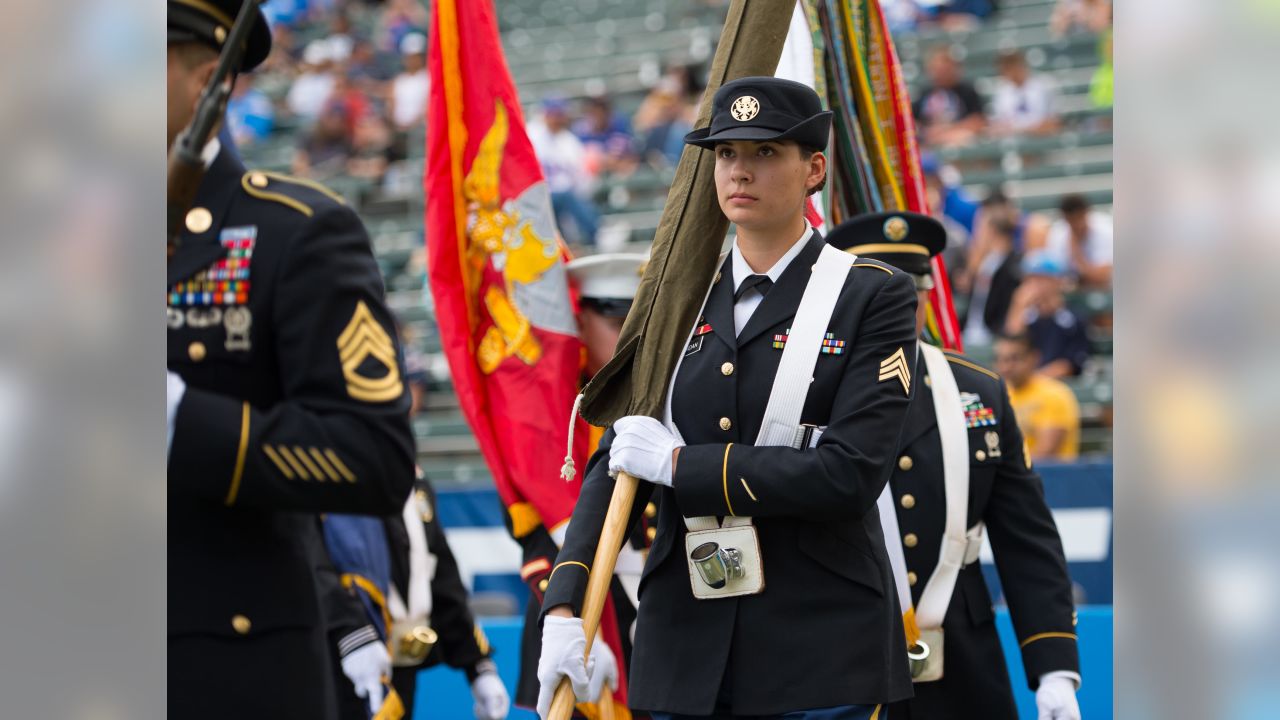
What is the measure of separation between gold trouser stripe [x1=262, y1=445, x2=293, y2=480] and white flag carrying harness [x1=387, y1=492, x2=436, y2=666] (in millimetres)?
2619

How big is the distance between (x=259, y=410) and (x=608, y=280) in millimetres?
2245

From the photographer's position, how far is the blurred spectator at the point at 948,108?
13148mm

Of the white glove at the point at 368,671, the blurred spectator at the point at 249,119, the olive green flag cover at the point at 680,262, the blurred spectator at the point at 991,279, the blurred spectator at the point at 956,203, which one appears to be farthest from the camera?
the blurred spectator at the point at 249,119

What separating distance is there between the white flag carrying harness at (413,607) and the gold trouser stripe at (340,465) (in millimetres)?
2573

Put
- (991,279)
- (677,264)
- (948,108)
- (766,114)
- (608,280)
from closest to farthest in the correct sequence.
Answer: (766,114) → (677,264) → (608,280) → (991,279) → (948,108)

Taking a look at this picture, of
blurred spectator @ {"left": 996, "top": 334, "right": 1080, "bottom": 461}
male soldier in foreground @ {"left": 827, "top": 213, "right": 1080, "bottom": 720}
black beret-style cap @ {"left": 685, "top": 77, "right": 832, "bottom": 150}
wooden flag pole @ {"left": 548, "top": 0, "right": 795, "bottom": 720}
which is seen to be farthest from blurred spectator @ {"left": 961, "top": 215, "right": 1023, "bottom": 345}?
black beret-style cap @ {"left": 685, "top": 77, "right": 832, "bottom": 150}

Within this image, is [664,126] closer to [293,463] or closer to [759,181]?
[759,181]

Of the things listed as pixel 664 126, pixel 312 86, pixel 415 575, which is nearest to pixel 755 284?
pixel 415 575

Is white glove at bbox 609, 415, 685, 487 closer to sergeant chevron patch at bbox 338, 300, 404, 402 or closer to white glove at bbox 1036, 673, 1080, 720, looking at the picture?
sergeant chevron patch at bbox 338, 300, 404, 402

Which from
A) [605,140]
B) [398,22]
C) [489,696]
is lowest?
[489,696]

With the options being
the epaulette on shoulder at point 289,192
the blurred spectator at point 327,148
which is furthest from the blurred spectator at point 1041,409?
the blurred spectator at point 327,148

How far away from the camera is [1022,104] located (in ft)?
43.1

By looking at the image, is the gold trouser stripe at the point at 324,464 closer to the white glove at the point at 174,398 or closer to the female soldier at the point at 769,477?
the white glove at the point at 174,398
